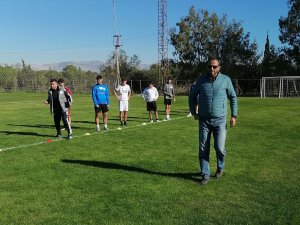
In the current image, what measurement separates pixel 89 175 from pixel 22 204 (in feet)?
5.91

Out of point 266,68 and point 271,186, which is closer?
point 271,186

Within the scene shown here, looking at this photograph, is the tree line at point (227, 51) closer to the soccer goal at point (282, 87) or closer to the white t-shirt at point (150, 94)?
the soccer goal at point (282, 87)

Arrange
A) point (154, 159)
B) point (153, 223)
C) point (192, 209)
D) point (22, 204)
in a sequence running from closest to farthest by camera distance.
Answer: point (153, 223)
point (192, 209)
point (22, 204)
point (154, 159)

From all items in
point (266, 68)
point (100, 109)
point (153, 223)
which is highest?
point (266, 68)

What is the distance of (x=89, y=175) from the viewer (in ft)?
24.7

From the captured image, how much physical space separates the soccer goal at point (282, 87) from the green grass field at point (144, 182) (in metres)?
31.7

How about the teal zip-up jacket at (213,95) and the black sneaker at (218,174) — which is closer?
the teal zip-up jacket at (213,95)

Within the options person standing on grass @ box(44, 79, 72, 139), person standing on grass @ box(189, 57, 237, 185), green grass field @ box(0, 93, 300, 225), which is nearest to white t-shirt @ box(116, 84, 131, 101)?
person standing on grass @ box(44, 79, 72, 139)

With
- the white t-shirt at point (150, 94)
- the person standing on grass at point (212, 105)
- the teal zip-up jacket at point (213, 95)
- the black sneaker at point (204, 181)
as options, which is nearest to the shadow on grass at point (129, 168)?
the black sneaker at point (204, 181)

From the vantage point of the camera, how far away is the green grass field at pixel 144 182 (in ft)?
17.5

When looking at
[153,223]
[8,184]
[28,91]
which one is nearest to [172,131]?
[8,184]

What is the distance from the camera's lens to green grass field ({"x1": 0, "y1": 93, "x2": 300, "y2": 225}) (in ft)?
17.5

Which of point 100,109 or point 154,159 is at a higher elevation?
point 100,109

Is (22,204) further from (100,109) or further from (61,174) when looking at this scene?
(100,109)
